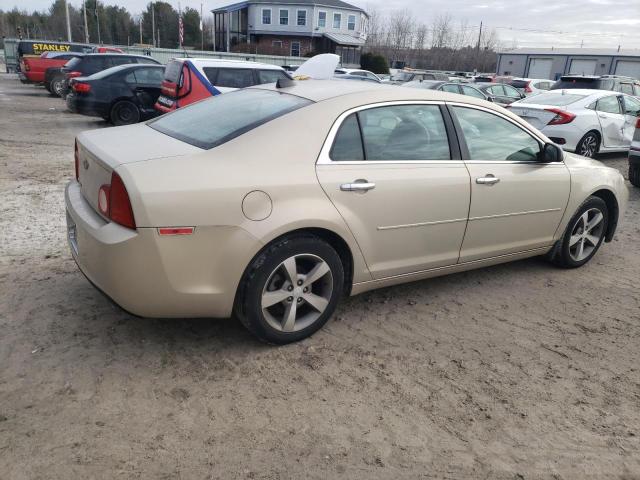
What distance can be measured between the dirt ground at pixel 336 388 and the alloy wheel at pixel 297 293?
185mm

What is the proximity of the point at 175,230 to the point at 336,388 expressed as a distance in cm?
124

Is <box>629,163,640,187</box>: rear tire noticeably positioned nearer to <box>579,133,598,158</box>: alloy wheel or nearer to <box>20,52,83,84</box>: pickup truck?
<box>579,133,598,158</box>: alloy wheel

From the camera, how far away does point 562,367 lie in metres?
3.35

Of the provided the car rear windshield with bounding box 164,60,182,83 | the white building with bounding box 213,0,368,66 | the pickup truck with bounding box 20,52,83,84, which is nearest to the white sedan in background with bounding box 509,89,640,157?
the car rear windshield with bounding box 164,60,182,83

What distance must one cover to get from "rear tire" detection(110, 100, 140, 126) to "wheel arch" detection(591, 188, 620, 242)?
33.7 ft

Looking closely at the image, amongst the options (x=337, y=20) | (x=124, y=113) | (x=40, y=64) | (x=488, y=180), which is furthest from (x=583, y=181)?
(x=337, y=20)

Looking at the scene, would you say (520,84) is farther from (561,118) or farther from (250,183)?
(250,183)

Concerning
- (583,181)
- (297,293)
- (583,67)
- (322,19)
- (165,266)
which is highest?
(322,19)

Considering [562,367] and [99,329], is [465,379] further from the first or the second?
[99,329]

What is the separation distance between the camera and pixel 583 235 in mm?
4969

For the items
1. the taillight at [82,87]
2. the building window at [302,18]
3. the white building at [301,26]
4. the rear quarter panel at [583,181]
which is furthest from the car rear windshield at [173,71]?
the building window at [302,18]

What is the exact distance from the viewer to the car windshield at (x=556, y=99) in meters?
10.5

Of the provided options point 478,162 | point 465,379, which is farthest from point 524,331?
point 478,162

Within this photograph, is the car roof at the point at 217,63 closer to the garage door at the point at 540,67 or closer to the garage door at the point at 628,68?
the garage door at the point at 628,68
